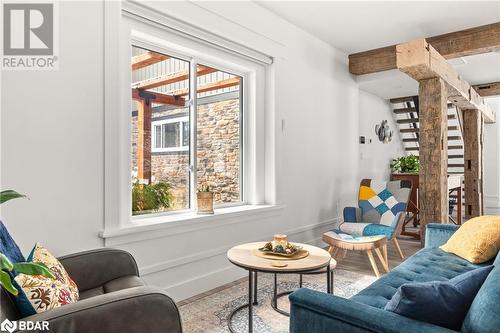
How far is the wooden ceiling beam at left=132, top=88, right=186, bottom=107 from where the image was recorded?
274 centimetres

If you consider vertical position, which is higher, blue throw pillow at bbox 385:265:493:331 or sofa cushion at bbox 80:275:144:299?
blue throw pillow at bbox 385:265:493:331

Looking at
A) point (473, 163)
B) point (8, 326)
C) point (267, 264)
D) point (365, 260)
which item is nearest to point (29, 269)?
point (8, 326)

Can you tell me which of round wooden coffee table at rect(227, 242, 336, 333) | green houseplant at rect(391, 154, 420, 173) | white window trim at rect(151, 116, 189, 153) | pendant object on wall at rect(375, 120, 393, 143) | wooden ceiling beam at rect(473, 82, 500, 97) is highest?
wooden ceiling beam at rect(473, 82, 500, 97)

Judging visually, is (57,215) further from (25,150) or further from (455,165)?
(455,165)

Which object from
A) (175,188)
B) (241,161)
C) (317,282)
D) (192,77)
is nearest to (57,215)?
(175,188)

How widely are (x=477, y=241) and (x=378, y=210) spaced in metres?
1.72

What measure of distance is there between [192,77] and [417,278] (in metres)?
2.36

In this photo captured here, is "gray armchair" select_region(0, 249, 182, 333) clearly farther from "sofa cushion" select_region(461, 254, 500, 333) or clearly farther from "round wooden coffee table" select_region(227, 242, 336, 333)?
"sofa cushion" select_region(461, 254, 500, 333)

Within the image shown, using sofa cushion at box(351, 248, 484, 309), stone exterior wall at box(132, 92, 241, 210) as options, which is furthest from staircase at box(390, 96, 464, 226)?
sofa cushion at box(351, 248, 484, 309)

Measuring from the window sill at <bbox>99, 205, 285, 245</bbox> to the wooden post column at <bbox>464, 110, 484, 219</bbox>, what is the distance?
163 inches

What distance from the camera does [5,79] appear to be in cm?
185

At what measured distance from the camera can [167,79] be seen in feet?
9.67

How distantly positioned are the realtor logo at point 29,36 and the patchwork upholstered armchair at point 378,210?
3048 millimetres

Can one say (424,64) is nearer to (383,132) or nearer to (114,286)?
(114,286)
